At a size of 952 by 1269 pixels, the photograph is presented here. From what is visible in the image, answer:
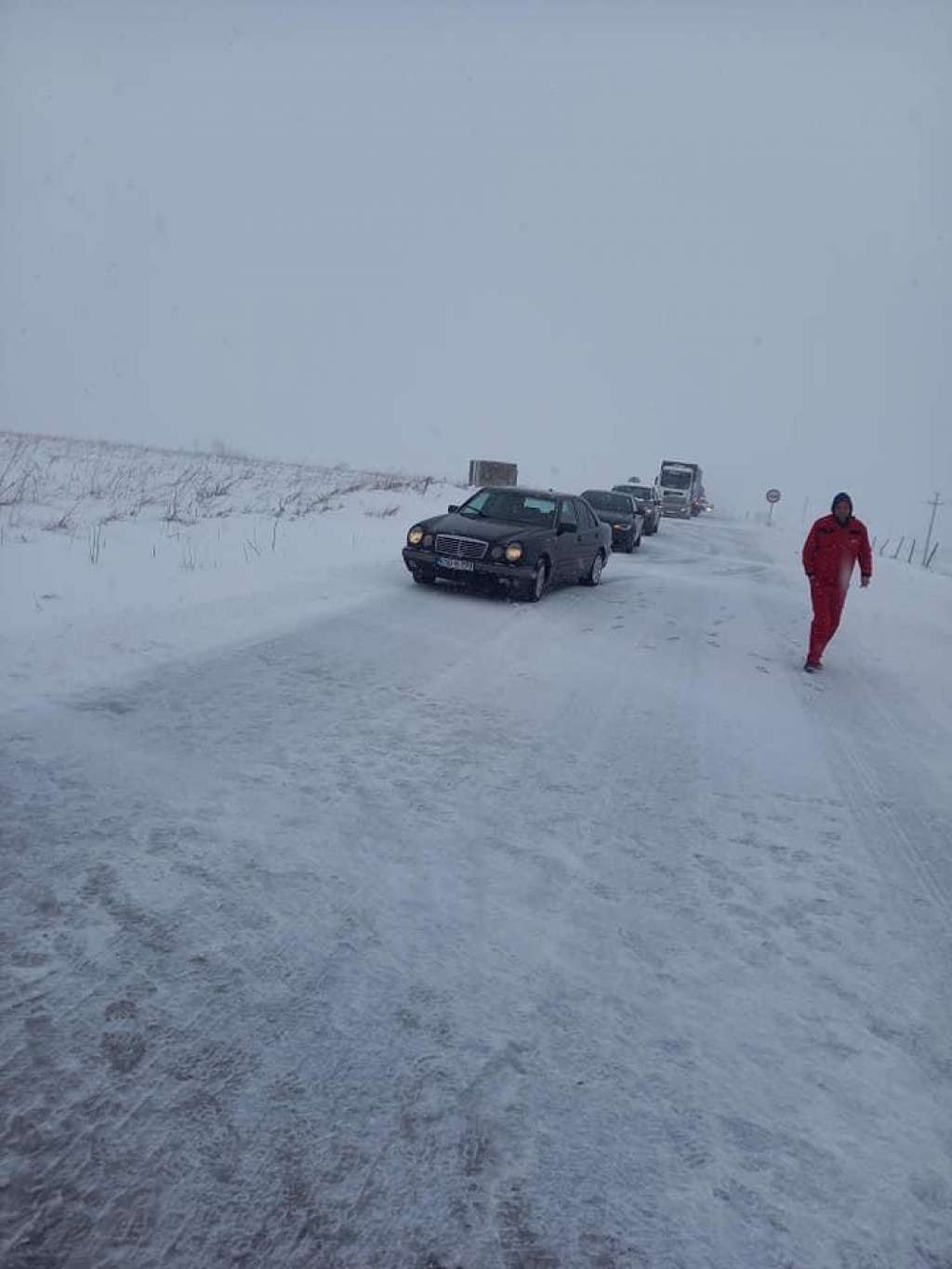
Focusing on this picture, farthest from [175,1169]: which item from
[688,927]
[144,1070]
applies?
[688,927]

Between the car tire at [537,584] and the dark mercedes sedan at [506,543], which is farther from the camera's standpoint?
the car tire at [537,584]

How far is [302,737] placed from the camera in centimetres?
505

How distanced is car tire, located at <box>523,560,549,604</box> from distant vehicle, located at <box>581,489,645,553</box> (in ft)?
30.5

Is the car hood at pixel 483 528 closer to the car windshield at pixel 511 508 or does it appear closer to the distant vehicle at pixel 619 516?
the car windshield at pixel 511 508

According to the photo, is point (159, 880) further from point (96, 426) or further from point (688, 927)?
point (96, 426)

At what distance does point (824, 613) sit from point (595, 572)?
18.4 feet

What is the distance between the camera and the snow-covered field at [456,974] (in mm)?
1949

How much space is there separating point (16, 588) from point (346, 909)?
6.65m

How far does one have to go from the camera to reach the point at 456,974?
284 cm

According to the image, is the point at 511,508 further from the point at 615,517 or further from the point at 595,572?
the point at 615,517

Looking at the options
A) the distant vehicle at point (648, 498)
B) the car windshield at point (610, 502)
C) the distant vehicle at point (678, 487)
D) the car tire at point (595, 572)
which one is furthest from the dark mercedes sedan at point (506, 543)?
the distant vehicle at point (678, 487)

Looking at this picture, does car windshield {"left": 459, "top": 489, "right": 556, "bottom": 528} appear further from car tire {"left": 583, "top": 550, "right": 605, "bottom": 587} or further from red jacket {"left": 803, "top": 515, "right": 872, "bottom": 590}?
red jacket {"left": 803, "top": 515, "right": 872, "bottom": 590}

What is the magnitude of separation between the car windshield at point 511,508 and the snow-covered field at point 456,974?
5730 mm

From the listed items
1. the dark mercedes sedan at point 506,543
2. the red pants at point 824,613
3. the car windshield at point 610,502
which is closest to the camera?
the red pants at point 824,613
